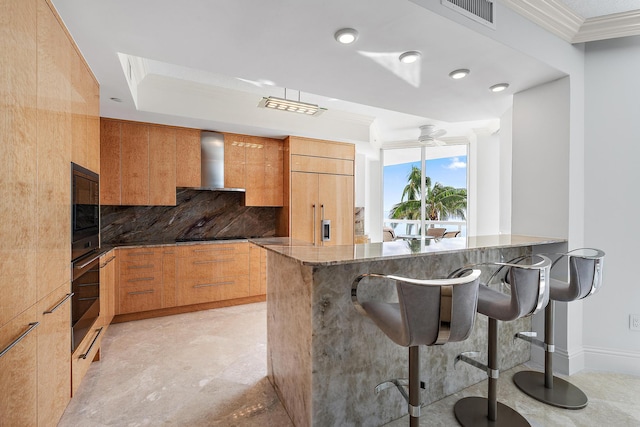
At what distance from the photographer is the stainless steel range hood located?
13.5ft

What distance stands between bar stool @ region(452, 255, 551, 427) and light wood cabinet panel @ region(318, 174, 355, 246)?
116 inches

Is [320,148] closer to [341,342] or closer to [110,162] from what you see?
[110,162]

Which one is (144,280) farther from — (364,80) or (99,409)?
(364,80)

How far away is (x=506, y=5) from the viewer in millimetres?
1978

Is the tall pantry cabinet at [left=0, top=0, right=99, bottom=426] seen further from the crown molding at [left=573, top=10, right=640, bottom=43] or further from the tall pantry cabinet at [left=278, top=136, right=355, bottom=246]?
the crown molding at [left=573, top=10, right=640, bottom=43]

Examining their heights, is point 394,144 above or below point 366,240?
above

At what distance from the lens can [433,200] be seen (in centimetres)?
652

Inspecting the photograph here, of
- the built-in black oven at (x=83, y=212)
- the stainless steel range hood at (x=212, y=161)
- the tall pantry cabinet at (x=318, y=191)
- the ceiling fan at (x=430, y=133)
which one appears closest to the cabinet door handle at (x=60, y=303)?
the built-in black oven at (x=83, y=212)

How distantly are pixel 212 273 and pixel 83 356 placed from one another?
6.43 feet

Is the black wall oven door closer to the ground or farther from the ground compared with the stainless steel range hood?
closer to the ground

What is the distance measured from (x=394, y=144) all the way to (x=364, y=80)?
14.3 ft

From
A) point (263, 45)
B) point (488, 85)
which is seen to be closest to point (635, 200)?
point (488, 85)

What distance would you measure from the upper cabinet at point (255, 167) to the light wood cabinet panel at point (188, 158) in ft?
1.24

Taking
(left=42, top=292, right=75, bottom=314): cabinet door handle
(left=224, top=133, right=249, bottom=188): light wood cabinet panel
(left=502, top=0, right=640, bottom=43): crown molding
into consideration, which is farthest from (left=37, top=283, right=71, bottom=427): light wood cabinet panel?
(left=502, top=0, right=640, bottom=43): crown molding
